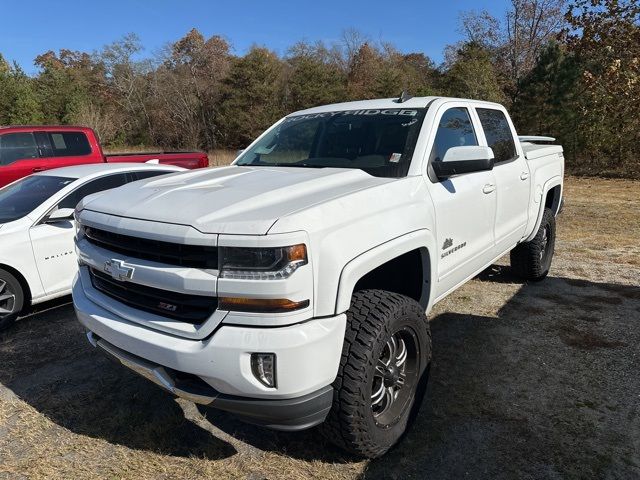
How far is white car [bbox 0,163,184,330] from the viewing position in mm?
4266

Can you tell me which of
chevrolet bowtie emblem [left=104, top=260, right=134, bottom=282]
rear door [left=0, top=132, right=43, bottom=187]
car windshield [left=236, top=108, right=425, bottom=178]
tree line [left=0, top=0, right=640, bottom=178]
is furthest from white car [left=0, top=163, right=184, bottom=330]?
tree line [left=0, top=0, right=640, bottom=178]

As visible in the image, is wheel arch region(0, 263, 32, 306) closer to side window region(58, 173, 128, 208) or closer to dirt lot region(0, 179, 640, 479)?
dirt lot region(0, 179, 640, 479)

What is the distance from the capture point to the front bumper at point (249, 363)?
1969 mm

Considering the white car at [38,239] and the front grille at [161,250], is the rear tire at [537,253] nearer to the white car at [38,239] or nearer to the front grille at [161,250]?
the front grille at [161,250]

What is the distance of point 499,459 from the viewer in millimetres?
2566

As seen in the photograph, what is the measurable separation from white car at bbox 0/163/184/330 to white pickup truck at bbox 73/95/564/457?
1.87 metres

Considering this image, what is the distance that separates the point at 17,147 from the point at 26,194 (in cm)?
488

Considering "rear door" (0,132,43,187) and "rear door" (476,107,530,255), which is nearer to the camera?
"rear door" (476,107,530,255)

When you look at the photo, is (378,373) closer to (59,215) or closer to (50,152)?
(59,215)

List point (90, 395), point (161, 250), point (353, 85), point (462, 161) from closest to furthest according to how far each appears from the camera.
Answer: point (161, 250) → point (462, 161) → point (90, 395) → point (353, 85)

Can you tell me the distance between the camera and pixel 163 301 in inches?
88.4

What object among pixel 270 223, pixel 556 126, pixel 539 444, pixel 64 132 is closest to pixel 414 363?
pixel 539 444

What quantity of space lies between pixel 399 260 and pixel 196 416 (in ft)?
5.34

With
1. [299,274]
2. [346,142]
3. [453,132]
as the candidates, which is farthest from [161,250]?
[453,132]
